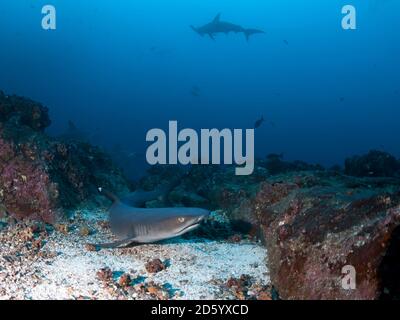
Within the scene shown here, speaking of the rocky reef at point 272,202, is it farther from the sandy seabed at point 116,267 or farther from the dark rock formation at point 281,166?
the sandy seabed at point 116,267

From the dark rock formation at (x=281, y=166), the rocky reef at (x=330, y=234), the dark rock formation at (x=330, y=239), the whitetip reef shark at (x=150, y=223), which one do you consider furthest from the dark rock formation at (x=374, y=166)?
the whitetip reef shark at (x=150, y=223)

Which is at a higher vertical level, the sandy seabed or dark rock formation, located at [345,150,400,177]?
dark rock formation, located at [345,150,400,177]

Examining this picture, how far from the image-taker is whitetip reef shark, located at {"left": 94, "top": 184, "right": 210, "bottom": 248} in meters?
5.07

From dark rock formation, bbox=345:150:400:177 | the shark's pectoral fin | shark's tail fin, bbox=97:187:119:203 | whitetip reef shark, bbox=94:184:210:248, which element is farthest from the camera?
dark rock formation, bbox=345:150:400:177

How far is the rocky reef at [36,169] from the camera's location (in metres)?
7.02

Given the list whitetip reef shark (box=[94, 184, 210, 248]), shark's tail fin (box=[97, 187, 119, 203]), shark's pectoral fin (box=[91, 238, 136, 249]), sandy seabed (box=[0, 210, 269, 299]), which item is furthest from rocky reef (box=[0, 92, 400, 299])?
shark's tail fin (box=[97, 187, 119, 203])

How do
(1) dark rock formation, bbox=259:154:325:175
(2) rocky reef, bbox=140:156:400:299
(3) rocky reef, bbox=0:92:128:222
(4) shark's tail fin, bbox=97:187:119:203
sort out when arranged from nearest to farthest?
1. (2) rocky reef, bbox=140:156:400:299
2. (4) shark's tail fin, bbox=97:187:119:203
3. (3) rocky reef, bbox=0:92:128:222
4. (1) dark rock formation, bbox=259:154:325:175

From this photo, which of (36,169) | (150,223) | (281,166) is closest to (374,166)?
(281,166)

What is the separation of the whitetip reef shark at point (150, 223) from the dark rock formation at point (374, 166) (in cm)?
937

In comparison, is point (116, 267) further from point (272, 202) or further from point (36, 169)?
point (36, 169)

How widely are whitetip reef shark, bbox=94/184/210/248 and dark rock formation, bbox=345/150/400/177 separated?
9.37m
